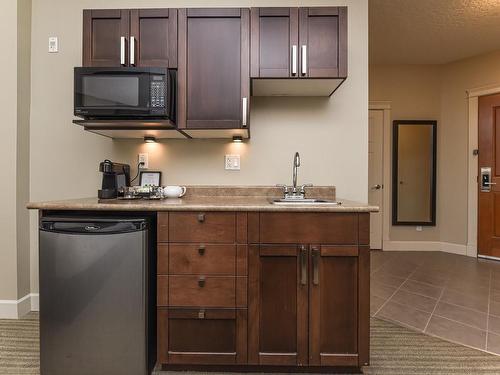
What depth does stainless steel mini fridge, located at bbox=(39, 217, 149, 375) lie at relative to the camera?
1.58 meters

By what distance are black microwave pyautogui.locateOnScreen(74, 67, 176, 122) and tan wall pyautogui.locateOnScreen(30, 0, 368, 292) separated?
57 cm

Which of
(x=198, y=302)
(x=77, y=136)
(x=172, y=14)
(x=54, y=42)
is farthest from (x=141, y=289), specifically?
(x=54, y=42)

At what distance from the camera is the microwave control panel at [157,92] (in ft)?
6.05

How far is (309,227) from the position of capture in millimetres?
1610

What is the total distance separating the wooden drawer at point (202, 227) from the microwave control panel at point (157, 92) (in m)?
0.69

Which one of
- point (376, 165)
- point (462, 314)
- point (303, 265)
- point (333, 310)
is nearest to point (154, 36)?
point (303, 265)

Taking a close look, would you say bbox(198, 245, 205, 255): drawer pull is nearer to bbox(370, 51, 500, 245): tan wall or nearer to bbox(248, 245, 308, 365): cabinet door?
bbox(248, 245, 308, 365): cabinet door

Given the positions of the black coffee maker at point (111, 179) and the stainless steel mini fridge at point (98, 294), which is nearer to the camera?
the stainless steel mini fridge at point (98, 294)

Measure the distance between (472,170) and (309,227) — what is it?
3864 millimetres

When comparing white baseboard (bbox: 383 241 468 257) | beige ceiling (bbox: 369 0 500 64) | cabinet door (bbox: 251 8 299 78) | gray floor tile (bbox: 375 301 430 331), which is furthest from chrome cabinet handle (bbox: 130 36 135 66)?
white baseboard (bbox: 383 241 468 257)

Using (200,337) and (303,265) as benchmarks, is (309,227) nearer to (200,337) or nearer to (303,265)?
(303,265)

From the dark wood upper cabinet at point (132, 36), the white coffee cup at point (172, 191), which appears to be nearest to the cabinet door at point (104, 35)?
the dark wood upper cabinet at point (132, 36)

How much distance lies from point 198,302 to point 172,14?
177 cm

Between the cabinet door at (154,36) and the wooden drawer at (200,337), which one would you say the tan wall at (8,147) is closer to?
the cabinet door at (154,36)
